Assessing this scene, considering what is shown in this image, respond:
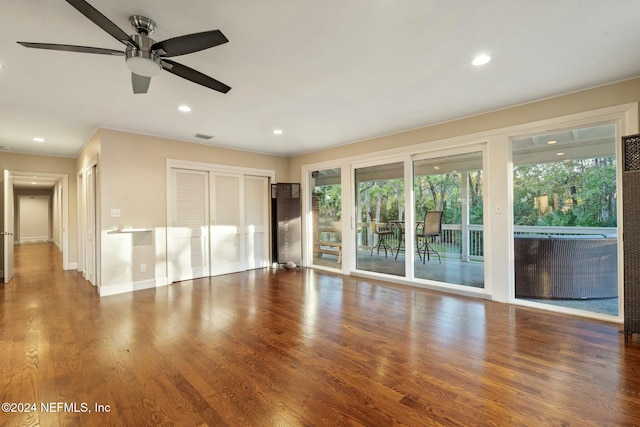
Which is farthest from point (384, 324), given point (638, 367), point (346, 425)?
point (638, 367)

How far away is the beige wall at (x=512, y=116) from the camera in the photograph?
10.0 ft

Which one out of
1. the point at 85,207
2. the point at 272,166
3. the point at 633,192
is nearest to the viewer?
the point at 633,192

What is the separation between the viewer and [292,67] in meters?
2.69

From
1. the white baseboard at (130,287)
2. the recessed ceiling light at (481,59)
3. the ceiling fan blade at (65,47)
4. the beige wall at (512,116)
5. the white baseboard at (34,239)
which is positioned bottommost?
the white baseboard at (130,287)

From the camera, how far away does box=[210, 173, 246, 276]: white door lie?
18.6 feet

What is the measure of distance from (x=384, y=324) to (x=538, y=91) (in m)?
3.04

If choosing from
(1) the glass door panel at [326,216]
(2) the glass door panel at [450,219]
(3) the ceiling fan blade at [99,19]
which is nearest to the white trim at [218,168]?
(1) the glass door panel at [326,216]

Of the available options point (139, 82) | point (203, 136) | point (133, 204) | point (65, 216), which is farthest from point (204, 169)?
point (65, 216)

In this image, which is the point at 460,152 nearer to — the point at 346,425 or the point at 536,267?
the point at 536,267

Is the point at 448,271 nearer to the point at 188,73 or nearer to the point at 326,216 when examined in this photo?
the point at 326,216

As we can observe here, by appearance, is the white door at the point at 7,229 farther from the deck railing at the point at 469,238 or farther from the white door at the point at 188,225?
the deck railing at the point at 469,238

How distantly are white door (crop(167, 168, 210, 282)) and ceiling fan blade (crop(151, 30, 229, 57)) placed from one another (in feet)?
11.5

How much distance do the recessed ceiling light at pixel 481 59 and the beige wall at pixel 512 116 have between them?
1447 mm

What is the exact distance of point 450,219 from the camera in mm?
4438
